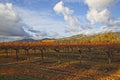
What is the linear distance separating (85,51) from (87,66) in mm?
43512

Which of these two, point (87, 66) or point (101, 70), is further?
point (87, 66)

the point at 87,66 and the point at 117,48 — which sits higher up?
the point at 117,48

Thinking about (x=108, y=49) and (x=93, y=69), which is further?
(x=108, y=49)

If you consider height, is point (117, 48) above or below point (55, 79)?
above

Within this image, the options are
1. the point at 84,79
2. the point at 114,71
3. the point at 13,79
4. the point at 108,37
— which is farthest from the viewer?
the point at 108,37

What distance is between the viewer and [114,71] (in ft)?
187

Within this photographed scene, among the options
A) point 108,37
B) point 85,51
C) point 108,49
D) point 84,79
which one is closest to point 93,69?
point 108,49

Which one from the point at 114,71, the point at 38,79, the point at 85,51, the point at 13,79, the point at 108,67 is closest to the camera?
the point at 13,79

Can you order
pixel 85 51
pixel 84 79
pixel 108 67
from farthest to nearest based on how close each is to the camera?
pixel 85 51, pixel 108 67, pixel 84 79

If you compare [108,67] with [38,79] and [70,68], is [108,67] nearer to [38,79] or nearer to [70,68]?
[70,68]

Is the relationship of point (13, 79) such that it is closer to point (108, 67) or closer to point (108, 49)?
point (108, 67)

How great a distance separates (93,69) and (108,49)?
10828 mm

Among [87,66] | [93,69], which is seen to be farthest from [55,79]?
[87,66]

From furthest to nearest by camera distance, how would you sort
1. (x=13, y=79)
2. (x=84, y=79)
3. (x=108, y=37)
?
(x=108, y=37) < (x=84, y=79) < (x=13, y=79)
